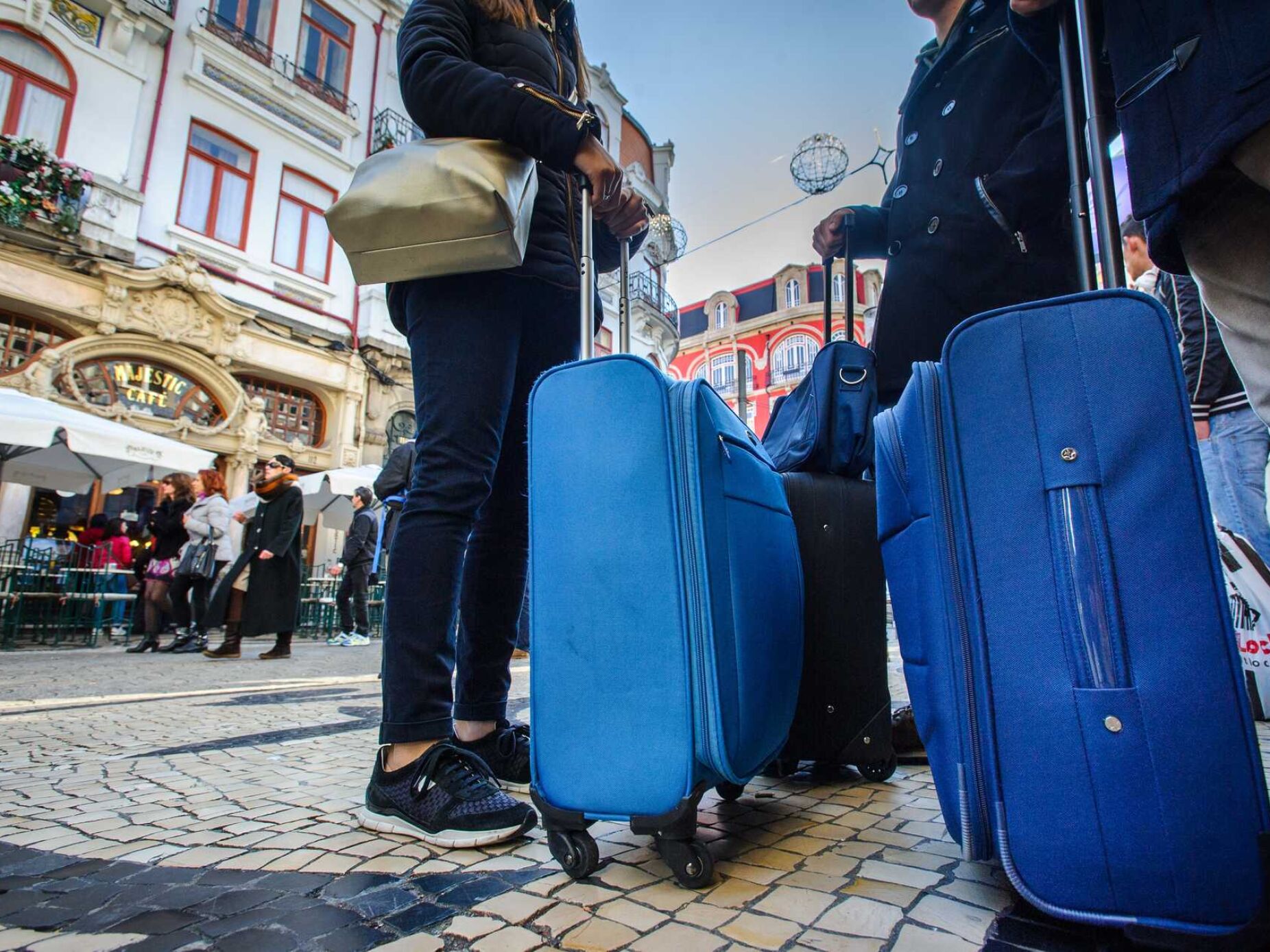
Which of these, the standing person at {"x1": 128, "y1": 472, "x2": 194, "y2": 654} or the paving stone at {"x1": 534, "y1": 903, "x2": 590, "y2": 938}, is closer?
the paving stone at {"x1": 534, "y1": 903, "x2": 590, "y2": 938}

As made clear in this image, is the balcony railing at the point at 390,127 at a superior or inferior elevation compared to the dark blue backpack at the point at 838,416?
superior

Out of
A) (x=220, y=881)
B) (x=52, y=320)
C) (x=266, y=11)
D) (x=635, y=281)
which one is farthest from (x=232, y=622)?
(x=635, y=281)

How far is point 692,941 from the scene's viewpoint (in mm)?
882

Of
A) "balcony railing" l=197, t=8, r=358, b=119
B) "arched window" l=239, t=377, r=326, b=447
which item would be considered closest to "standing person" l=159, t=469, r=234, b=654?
"arched window" l=239, t=377, r=326, b=447

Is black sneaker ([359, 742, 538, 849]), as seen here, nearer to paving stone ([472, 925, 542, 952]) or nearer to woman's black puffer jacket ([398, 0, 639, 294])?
paving stone ([472, 925, 542, 952])

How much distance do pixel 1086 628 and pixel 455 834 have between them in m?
1.08

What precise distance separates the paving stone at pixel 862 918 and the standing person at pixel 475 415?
58 cm

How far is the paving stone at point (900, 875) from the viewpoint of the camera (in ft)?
3.51

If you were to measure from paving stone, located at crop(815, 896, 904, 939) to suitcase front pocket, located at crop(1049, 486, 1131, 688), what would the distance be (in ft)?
1.36

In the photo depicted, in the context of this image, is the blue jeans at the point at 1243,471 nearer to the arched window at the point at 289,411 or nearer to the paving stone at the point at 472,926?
the paving stone at the point at 472,926

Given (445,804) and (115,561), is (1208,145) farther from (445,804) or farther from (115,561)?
(115,561)

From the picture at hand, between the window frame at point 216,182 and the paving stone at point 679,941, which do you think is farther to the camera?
the window frame at point 216,182

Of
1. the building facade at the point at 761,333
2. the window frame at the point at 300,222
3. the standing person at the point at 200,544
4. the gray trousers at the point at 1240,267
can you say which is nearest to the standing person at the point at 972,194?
the gray trousers at the point at 1240,267

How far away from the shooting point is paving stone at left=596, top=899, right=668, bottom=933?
93cm
